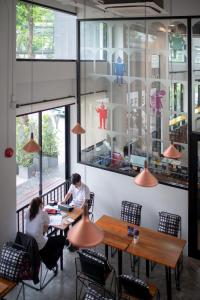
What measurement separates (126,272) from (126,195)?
158cm

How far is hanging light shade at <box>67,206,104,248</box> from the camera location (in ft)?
11.1

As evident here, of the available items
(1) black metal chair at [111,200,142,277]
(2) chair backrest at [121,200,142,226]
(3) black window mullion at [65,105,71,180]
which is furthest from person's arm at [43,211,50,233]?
(3) black window mullion at [65,105,71,180]

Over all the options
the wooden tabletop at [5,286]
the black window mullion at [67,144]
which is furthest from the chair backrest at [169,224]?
the wooden tabletop at [5,286]

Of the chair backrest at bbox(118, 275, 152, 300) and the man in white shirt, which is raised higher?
the man in white shirt

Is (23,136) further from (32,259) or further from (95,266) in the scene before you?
(95,266)

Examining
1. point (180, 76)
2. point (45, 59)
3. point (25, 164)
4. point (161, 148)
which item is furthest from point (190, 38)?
point (25, 164)

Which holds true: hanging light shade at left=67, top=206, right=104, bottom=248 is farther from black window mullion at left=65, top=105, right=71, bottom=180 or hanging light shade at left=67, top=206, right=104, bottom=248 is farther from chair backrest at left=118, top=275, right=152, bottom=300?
black window mullion at left=65, top=105, right=71, bottom=180

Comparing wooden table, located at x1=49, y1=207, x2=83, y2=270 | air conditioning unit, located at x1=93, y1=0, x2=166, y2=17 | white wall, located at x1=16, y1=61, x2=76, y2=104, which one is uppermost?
air conditioning unit, located at x1=93, y1=0, x2=166, y2=17

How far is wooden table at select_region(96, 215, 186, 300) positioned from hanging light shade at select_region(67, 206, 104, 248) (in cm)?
208

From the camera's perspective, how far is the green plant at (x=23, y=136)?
6.58 m

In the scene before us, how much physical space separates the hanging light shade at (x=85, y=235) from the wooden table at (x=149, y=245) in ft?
6.81

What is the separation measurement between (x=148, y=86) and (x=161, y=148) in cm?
117

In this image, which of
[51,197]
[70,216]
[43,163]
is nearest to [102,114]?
[43,163]

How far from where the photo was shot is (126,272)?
6.27 metres
